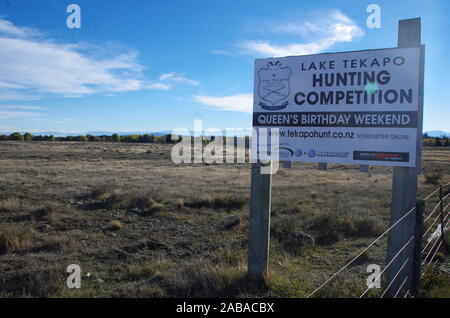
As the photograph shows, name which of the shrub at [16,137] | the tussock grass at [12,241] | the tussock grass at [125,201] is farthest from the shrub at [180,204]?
the shrub at [16,137]

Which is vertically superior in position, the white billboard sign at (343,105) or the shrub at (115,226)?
the white billboard sign at (343,105)

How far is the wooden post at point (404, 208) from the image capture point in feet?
14.4

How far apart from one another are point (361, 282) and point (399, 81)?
9.58 feet

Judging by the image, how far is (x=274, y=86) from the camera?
5.19 m

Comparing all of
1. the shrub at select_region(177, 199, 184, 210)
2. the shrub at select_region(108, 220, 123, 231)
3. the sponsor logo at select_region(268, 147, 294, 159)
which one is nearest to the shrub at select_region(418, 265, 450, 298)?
the sponsor logo at select_region(268, 147, 294, 159)

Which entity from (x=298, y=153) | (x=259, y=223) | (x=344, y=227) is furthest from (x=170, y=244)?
(x=344, y=227)

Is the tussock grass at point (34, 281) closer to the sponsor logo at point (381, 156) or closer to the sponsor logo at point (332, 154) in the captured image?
the sponsor logo at point (332, 154)

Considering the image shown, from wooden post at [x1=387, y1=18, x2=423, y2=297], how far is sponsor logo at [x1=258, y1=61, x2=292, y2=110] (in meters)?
1.53

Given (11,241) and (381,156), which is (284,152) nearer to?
(381,156)

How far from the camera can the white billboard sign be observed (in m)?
4.46

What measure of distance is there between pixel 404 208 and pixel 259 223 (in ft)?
6.32
